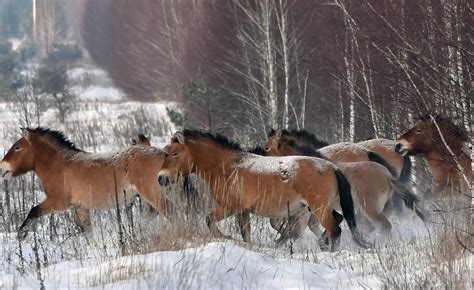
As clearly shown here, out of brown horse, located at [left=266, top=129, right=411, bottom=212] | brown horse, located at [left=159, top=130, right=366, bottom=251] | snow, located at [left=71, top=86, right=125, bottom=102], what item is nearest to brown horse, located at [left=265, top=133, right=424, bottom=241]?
brown horse, located at [left=159, top=130, right=366, bottom=251]

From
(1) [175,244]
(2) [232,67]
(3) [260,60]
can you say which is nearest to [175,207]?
(1) [175,244]

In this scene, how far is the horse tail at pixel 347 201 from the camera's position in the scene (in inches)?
351

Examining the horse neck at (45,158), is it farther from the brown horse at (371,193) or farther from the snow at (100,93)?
the snow at (100,93)

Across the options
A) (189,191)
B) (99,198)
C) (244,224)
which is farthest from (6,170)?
(244,224)

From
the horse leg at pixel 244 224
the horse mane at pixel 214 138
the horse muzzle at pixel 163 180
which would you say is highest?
the horse mane at pixel 214 138

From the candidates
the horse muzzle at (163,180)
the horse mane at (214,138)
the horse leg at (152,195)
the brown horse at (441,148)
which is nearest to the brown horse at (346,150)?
the brown horse at (441,148)

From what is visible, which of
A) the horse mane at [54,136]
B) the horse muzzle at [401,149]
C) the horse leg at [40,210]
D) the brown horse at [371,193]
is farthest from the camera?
the horse muzzle at [401,149]

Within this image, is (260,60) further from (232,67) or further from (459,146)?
(459,146)

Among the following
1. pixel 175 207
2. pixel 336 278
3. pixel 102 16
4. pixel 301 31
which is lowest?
pixel 336 278

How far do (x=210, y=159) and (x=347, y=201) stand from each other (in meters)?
1.73

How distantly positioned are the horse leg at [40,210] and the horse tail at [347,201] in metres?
3.65

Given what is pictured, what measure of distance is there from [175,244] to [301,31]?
15917 mm

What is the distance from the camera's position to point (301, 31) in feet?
74.2

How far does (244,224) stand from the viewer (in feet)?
29.7
